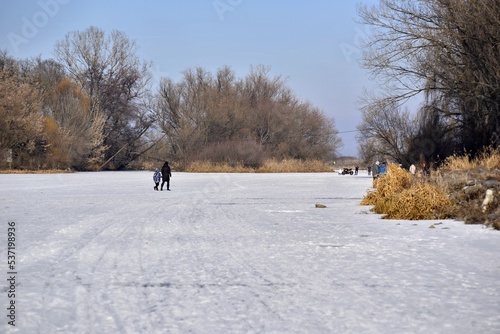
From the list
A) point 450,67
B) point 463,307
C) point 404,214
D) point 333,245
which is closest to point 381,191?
point 404,214

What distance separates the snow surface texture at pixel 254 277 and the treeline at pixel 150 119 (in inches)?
1880

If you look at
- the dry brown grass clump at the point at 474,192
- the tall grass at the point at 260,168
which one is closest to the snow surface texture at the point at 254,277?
the dry brown grass clump at the point at 474,192

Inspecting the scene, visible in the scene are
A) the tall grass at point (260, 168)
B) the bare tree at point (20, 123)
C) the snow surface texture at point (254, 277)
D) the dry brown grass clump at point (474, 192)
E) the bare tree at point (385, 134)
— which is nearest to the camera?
the snow surface texture at point (254, 277)

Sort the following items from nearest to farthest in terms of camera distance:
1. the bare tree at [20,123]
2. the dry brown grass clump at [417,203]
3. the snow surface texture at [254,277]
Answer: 1. the snow surface texture at [254,277]
2. the dry brown grass clump at [417,203]
3. the bare tree at [20,123]

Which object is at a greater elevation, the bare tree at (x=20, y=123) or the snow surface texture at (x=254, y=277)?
the bare tree at (x=20, y=123)

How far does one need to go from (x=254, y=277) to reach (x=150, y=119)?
237ft

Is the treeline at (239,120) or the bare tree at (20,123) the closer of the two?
the bare tree at (20,123)

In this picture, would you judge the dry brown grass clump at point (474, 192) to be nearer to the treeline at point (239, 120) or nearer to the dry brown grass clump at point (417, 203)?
the dry brown grass clump at point (417, 203)

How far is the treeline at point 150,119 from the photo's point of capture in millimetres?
62469

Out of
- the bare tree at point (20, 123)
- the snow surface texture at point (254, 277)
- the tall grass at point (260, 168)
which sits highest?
the bare tree at point (20, 123)

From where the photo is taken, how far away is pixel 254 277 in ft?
22.2

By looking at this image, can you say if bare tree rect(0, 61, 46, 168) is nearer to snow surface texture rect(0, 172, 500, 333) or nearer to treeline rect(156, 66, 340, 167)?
treeline rect(156, 66, 340, 167)

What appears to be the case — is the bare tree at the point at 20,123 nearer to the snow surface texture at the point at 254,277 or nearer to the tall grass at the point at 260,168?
the tall grass at the point at 260,168

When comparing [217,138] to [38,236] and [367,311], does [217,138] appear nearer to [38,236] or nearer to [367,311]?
[38,236]
